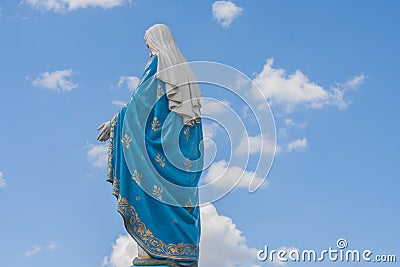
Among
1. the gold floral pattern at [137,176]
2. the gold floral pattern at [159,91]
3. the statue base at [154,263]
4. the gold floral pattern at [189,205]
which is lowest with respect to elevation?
the statue base at [154,263]

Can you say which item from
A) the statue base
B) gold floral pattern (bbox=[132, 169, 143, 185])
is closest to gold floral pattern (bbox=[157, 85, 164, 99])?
gold floral pattern (bbox=[132, 169, 143, 185])

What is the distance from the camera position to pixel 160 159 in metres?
8.02

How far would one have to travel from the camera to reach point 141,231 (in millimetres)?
7684

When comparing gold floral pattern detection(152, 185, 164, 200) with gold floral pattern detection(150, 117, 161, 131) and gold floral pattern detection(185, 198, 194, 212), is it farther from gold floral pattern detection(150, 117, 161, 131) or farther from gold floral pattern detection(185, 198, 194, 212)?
gold floral pattern detection(150, 117, 161, 131)

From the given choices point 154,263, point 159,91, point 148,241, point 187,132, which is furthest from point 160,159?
point 154,263

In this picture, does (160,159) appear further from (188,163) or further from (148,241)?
(148,241)

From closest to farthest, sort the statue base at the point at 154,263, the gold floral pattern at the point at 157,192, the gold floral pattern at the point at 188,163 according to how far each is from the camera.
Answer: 1. the statue base at the point at 154,263
2. the gold floral pattern at the point at 157,192
3. the gold floral pattern at the point at 188,163

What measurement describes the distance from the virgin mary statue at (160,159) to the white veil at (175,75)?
0.01 meters

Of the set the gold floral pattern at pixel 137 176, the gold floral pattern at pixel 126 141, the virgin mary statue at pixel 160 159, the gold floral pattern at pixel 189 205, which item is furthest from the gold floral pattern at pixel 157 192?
the gold floral pattern at pixel 126 141

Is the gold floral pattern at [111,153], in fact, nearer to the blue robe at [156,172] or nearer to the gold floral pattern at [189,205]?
the blue robe at [156,172]

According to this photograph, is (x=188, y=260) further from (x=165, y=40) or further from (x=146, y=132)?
(x=165, y=40)

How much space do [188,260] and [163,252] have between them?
0.30 m

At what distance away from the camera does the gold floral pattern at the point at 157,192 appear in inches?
309

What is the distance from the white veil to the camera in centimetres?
827
